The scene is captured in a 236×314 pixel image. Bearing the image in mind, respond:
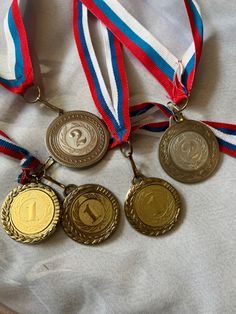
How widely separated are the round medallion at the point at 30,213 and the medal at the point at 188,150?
0.24m

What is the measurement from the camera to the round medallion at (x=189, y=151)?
104 cm

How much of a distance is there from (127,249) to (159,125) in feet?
0.86

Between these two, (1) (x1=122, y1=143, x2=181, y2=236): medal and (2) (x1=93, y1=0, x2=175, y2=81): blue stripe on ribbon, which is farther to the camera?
(2) (x1=93, y1=0, x2=175, y2=81): blue stripe on ribbon

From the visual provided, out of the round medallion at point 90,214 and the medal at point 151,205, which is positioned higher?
the round medallion at point 90,214

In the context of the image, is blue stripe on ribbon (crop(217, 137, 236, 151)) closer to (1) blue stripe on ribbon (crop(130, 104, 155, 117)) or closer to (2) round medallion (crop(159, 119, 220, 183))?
(2) round medallion (crop(159, 119, 220, 183))

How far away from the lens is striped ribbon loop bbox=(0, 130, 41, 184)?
102 centimetres

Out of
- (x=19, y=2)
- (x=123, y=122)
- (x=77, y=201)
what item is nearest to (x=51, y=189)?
(x=77, y=201)

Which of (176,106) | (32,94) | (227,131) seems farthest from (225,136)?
(32,94)

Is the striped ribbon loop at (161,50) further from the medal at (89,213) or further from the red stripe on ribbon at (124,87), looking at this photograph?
the medal at (89,213)

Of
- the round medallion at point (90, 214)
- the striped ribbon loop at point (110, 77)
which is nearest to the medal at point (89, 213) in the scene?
the round medallion at point (90, 214)

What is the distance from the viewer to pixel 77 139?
1055 millimetres

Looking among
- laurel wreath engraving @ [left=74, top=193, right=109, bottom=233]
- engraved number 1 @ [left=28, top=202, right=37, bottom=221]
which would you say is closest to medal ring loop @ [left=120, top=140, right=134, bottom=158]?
laurel wreath engraving @ [left=74, top=193, right=109, bottom=233]

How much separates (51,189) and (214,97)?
395 mm

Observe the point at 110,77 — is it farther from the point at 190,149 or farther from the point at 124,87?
the point at 190,149
